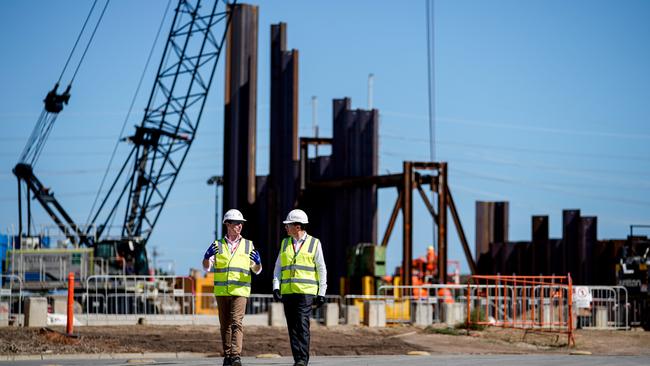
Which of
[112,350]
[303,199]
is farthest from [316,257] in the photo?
[303,199]

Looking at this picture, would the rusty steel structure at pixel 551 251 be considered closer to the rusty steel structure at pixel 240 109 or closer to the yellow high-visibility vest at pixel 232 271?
the rusty steel structure at pixel 240 109

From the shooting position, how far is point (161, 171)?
62844mm

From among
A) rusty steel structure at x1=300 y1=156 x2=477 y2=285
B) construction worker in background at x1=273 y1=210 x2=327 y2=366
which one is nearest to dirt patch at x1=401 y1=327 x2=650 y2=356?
construction worker in background at x1=273 y1=210 x2=327 y2=366

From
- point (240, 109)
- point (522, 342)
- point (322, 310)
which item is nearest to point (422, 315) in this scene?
point (322, 310)

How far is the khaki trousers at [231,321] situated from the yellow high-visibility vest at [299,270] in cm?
55

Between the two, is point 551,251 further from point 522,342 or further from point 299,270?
point 299,270

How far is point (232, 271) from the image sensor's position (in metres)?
13.7

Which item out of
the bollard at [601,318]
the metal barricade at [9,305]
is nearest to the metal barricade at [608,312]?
the bollard at [601,318]

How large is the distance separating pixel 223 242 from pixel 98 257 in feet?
125

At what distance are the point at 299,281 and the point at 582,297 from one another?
1505 cm

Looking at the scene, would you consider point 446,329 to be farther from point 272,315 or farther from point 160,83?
point 160,83

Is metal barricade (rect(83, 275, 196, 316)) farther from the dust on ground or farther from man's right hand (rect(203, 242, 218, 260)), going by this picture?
man's right hand (rect(203, 242, 218, 260))

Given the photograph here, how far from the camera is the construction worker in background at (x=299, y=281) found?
13555 mm

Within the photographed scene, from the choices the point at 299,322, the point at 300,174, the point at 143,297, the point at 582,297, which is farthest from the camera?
the point at 300,174
